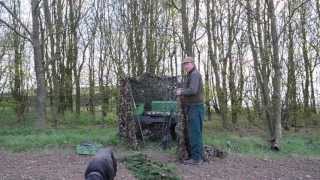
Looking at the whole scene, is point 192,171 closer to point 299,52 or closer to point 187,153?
point 187,153

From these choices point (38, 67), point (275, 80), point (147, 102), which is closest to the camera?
point (147, 102)

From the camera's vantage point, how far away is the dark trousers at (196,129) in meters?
8.15

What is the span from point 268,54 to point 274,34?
1.97 m

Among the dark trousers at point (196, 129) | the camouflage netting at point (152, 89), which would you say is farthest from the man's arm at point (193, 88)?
the camouflage netting at point (152, 89)

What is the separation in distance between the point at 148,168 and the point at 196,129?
131 cm

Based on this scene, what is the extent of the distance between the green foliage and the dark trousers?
1.93 ft

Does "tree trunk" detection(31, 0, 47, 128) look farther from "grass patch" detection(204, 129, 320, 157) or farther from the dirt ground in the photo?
"grass patch" detection(204, 129, 320, 157)

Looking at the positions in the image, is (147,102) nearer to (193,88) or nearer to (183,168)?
(193,88)

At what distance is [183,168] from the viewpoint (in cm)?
771

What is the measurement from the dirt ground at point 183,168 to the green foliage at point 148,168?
0.47ft

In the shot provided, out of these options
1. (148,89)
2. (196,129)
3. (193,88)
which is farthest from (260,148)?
(193,88)

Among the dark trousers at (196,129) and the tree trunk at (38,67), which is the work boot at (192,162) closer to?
the dark trousers at (196,129)

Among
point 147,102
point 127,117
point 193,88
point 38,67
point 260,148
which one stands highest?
point 38,67

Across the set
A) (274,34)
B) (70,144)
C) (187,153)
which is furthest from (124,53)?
(187,153)
